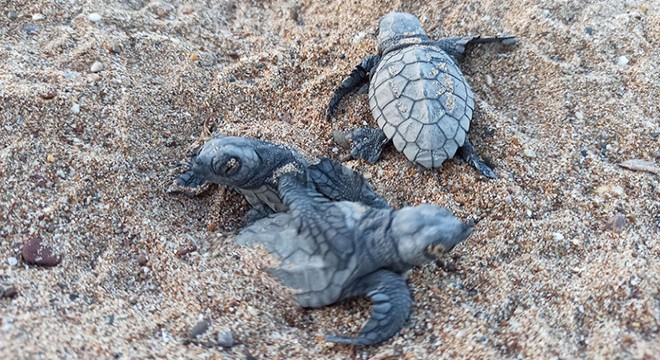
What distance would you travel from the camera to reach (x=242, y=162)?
2127mm

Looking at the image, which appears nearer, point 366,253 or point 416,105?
point 366,253

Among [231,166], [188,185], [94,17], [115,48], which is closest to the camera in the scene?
[231,166]

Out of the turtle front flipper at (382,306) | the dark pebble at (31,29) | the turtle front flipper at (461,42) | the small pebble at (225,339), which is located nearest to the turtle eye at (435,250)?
the turtle front flipper at (382,306)

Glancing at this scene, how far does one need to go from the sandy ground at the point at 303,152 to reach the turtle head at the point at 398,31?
0.15m

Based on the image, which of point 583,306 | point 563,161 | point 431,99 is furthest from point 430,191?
point 583,306

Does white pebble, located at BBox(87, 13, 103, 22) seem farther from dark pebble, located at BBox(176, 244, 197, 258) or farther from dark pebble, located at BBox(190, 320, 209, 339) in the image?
dark pebble, located at BBox(190, 320, 209, 339)

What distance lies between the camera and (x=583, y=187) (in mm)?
2426

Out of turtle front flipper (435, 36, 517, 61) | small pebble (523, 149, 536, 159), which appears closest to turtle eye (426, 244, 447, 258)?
small pebble (523, 149, 536, 159)

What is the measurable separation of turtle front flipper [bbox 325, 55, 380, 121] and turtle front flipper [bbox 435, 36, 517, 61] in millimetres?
384

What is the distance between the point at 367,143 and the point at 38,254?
1472 millimetres

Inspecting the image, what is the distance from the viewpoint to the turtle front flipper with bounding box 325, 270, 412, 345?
183cm

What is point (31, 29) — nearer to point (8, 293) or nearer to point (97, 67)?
point (97, 67)

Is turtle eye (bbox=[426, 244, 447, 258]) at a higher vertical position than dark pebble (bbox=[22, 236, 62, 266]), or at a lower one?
lower

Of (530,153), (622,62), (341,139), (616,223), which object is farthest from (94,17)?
(622,62)
